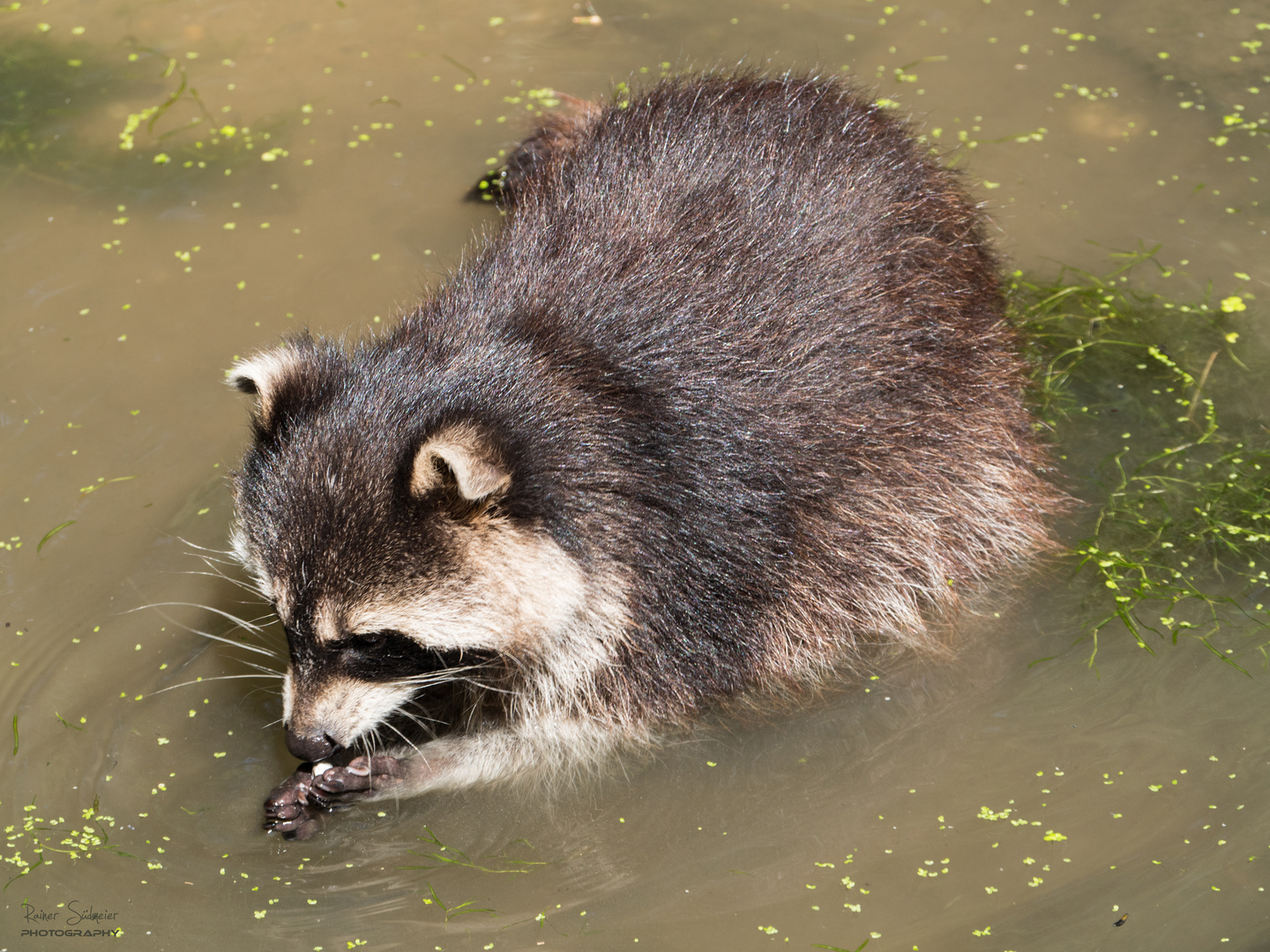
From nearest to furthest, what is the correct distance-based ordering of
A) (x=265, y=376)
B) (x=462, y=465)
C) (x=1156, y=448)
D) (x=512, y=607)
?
(x=462, y=465)
(x=512, y=607)
(x=265, y=376)
(x=1156, y=448)

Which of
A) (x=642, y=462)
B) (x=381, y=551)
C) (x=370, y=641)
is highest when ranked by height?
(x=642, y=462)

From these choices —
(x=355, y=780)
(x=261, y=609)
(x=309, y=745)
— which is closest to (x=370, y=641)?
(x=309, y=745)

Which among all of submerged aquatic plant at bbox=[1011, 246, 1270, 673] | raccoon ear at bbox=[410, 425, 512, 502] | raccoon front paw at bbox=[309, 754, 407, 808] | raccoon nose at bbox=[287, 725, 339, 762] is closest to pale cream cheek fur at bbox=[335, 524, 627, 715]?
raccoon ear at bbox=[410, 425, 512, 502]

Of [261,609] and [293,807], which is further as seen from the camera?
[261,609]

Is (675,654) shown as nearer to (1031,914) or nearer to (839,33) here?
(1031,914)

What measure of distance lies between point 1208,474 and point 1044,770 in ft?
4.34

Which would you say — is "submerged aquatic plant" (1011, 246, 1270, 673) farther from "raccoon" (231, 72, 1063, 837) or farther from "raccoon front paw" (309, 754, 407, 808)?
"raccoon front paw" (309, 754, 407, 808)

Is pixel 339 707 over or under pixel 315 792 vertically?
over

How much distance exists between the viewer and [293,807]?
3.30 metres

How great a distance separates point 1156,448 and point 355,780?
284 centimetres

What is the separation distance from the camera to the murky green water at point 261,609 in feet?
10.4

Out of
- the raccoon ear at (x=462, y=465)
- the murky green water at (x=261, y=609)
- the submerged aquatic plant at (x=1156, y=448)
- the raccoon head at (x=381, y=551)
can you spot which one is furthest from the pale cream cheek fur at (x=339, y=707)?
the submerged aquatic plant at (x=1156, y=448)

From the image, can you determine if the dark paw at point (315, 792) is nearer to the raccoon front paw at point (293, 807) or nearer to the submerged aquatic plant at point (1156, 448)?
the raccoon front paw at point (293, 807)

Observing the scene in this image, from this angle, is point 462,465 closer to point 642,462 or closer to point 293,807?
point 642,462
